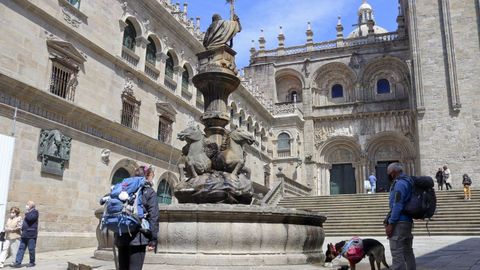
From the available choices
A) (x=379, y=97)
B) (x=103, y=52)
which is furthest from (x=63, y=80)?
(x=379, y=97)

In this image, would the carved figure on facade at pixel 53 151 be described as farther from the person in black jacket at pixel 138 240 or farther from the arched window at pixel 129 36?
the person in black jacket at pixel 138 240

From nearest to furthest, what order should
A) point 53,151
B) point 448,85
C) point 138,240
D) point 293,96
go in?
point 138,240, point 53,151, point 448,85, point 293,96

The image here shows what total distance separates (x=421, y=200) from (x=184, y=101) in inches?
771

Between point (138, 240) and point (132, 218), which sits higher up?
point (132, 218)

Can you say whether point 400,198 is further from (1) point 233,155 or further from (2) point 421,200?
(1) point 233,155

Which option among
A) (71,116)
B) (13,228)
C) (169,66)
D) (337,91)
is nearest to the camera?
(13,228)

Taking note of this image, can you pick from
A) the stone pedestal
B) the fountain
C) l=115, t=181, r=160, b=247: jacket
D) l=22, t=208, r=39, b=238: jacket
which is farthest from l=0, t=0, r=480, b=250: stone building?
l=115, t=181, r=160, b=247: jacket

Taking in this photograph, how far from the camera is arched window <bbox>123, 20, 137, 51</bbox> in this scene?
2001 centimetres

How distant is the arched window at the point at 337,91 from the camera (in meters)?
39.3

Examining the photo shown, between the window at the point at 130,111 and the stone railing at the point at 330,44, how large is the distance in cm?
2349

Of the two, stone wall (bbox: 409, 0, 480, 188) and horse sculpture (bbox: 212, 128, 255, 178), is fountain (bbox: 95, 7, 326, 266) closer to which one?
horse sculpture (bbox: 212, 128, 255, 178)

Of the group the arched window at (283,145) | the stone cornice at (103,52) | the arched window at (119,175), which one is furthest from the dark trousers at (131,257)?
the arched window at (283,145)

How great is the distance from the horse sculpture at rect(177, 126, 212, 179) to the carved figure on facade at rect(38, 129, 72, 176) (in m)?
6.65

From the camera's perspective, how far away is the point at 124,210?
4.47m
